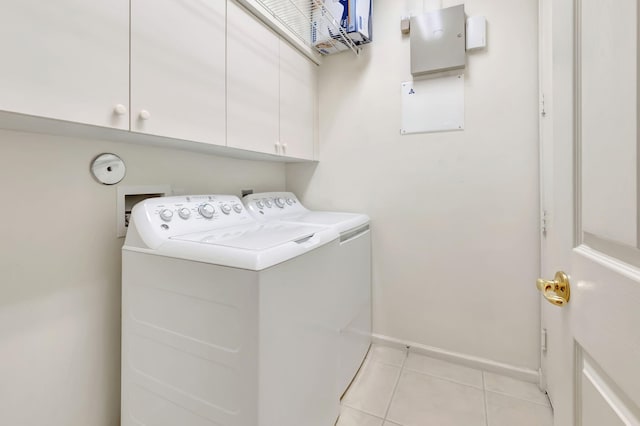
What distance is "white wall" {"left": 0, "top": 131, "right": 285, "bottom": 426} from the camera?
0.91 m

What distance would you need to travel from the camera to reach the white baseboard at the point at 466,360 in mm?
1632

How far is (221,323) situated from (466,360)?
165cm

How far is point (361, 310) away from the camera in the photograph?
5.86 ft

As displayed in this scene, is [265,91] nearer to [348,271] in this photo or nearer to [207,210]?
[207,210]

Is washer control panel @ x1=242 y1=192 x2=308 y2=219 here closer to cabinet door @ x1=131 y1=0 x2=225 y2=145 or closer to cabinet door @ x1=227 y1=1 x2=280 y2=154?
cabinet door @ x1=227 y1=1 x2=280 y2=154

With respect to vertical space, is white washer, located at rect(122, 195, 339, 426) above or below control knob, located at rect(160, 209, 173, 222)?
below

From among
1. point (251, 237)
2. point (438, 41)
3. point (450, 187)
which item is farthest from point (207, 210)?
point (438, 41)

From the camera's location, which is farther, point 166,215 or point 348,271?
point 348,271

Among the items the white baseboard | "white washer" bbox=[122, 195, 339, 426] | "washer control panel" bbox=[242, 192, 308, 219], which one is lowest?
the white baseboard

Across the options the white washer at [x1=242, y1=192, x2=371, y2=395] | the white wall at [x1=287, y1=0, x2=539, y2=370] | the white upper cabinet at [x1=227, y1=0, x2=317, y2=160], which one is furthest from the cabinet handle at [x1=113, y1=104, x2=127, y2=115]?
the white wall at [x1=287, y1=0, x2=539, y2=370]

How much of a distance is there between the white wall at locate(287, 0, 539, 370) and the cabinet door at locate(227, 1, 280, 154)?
0.63 m

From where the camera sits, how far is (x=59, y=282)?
102cm

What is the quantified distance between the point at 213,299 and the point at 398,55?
1897mm

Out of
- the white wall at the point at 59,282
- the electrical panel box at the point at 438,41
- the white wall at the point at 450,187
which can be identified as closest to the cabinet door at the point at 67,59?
the white wall at the point at 59,282
